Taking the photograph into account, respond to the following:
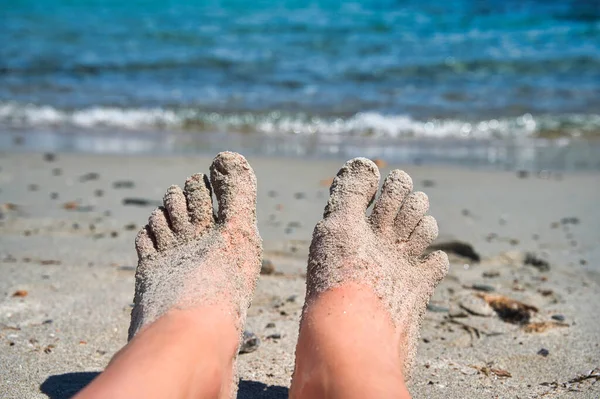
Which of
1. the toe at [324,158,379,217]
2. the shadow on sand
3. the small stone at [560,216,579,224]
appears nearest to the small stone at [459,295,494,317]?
the toe at [324,158,379,217]

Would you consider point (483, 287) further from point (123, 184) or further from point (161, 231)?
point (123, 184)

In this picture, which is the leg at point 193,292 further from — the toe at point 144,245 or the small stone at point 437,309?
the small stone at point 437,309

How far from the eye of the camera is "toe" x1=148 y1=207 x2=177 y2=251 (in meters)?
2.13

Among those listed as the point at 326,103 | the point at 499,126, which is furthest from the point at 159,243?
the point at 326,103

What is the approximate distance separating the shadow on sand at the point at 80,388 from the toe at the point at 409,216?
60 centimetres

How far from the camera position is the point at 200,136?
6.09 metres

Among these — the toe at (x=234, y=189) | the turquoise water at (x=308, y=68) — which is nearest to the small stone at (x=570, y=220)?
the toe at (x=234, y=189)

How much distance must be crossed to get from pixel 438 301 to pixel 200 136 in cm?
383

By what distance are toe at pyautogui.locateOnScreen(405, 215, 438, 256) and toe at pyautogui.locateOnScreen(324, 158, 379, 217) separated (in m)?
0.17

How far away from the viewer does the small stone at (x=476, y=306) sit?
8.13ft

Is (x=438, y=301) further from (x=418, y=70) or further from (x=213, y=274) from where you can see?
(x=418, y=70)

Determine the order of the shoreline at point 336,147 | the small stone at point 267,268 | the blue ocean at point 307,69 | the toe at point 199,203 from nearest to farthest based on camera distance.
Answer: the toe at point 199,203 → the small stone at point 267,268 → the shoreline at point 336,147 → the blue ocean at point 307,69

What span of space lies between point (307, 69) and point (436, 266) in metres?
6.78

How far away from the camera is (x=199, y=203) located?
2188mm
